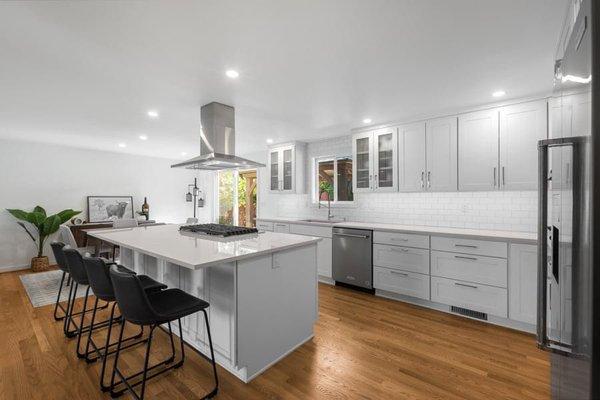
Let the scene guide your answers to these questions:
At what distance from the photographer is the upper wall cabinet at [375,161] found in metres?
3.96

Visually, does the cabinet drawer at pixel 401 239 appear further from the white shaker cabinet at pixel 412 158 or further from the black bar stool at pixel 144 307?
the black bar stool at pixel 144 307

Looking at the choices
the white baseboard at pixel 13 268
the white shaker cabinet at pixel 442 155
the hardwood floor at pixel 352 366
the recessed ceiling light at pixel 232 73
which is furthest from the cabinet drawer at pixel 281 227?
the white baseboard at pixel 13 268

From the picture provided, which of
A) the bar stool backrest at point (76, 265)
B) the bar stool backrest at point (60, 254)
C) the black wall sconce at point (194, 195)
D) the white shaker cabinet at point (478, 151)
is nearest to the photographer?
the bar stool backrest at point (76, 265)

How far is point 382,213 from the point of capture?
4.40 metres

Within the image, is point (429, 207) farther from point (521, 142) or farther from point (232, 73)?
point (232, 73)

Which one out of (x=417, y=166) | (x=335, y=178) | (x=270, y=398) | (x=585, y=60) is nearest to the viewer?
(x=585, y=60)

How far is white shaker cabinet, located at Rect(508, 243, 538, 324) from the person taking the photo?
2.71 meters

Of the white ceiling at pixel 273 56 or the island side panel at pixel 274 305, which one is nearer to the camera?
the white ceiling at pixel 273 56

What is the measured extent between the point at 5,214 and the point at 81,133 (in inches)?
88.8

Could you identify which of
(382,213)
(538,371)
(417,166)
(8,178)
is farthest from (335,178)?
(8,178)

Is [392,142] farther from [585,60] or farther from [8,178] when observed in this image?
[8,178]

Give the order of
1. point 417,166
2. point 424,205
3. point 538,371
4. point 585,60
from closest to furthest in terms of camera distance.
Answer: point 585,60 → point 538,371 → point 417,166 → point 424,205

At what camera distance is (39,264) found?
5070 mm

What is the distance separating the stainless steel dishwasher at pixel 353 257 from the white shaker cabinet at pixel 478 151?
53.4 inches
